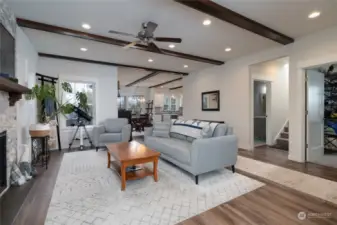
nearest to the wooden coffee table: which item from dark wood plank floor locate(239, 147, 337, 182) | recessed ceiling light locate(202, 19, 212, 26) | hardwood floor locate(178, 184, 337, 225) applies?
hardwood floor locate(178, 184, 337, 225)

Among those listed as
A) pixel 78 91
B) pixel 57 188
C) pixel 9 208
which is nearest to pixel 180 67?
pixel 78 91

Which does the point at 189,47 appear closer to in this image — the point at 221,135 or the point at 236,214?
the point at 221,135

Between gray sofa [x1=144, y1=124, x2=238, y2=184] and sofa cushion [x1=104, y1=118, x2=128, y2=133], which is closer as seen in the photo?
gray sofa [x1=144, y1=124, x2=238, y2=184]

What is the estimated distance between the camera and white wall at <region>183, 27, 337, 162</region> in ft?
11.9

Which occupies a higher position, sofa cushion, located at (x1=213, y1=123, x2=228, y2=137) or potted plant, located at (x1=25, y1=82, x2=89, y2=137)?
potted plant, located at (x1=25, y1=82, x2=89, y2=137)

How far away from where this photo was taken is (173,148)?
3.42 m

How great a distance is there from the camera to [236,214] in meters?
2.07

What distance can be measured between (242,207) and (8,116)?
Result: 3.44 metres

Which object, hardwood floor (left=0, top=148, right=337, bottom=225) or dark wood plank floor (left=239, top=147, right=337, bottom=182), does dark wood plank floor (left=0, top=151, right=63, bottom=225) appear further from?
dark wood plank floor (left=239, top=147, right=337, bottom=182)

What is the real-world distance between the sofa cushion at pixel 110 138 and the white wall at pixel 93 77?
41.9 inches

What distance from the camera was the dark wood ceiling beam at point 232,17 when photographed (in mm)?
2449

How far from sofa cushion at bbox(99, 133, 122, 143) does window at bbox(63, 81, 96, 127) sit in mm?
1260

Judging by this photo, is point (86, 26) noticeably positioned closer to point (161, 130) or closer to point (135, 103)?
point (161, 130)

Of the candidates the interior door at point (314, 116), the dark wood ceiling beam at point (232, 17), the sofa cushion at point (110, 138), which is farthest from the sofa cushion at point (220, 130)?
the sofa cushion at point (110, 138)
